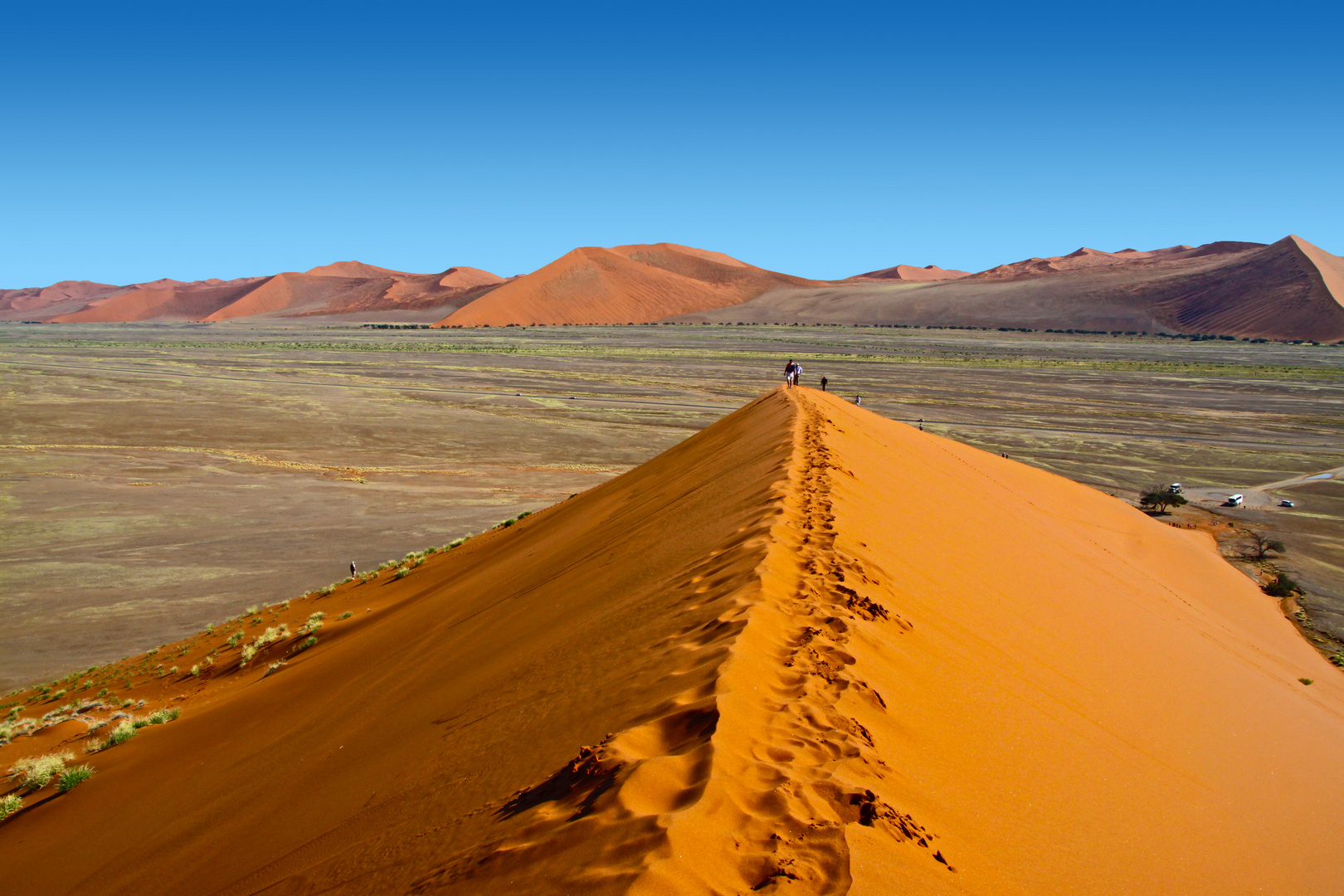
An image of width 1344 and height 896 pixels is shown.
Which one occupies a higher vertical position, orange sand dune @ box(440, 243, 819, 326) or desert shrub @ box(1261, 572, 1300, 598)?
orange sand dune @ box(440, 243, 819, 326)

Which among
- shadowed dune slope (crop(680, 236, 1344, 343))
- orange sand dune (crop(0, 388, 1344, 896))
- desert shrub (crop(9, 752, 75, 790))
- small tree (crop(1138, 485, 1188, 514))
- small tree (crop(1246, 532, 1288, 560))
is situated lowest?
small tree (crop(1246, 532, 1288, 560))

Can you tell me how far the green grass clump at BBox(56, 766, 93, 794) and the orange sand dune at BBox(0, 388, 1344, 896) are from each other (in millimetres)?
118

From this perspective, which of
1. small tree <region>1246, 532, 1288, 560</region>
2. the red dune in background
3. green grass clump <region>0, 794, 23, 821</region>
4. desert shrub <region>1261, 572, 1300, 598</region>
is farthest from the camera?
the red dune in background

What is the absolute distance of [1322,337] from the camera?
328 ft

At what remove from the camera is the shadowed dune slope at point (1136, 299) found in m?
109

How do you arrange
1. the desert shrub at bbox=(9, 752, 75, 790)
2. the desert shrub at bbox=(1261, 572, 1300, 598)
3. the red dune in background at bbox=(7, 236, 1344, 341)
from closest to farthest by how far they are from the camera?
1. the desert shrub at bbox=(9, 752, 75, 790)
2. the desert shrub at bbox=(1261, 572, 1300, 598)
3. the red dune in background at bbox=(7, 236, 1344, 341)

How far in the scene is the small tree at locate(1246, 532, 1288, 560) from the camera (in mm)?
17484

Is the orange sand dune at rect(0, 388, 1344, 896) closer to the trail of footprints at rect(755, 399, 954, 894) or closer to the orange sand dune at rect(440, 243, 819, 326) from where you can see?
the trail of footprints at rect(755, 399, 954, 894)

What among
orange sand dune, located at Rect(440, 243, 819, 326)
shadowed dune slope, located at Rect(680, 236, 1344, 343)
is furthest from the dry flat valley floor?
orange sand dune, located at Rect(440, 243, 819, 326)

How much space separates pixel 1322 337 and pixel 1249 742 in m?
119

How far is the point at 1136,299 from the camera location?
124m

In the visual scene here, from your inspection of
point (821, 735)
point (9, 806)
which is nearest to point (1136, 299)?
point (821, 735)

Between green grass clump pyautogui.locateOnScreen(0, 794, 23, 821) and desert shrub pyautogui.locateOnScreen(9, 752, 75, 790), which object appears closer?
green grass clump pyautogui.locateOnScreen(0, 794, 23, 821)

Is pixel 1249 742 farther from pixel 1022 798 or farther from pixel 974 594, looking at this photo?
pixel 1022 798
